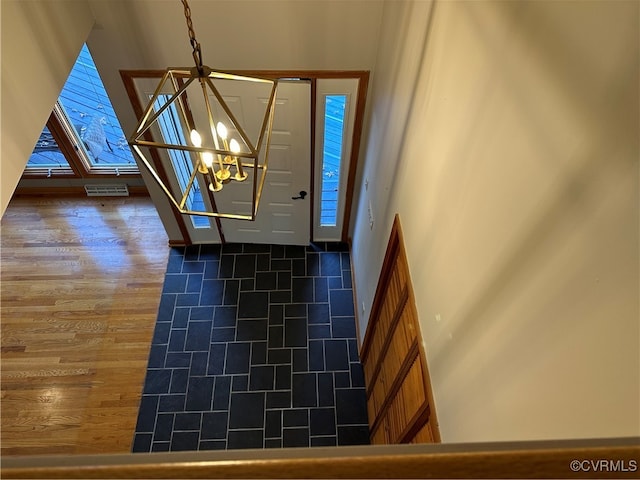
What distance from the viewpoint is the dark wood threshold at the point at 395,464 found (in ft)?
2.07

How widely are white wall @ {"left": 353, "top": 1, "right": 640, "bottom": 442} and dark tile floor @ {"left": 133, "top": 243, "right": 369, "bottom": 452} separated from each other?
187 centimetres

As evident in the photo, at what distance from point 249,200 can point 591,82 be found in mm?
3330

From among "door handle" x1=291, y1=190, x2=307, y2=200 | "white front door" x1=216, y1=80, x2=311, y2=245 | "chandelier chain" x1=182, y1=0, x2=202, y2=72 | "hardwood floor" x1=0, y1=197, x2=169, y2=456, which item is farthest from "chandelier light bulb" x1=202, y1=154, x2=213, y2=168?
"hardwood floor" x1=0, y1=197, x2=169, y2=456

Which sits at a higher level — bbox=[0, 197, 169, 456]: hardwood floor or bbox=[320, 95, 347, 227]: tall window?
bbox=[320, 95, 347, 227]: tall window

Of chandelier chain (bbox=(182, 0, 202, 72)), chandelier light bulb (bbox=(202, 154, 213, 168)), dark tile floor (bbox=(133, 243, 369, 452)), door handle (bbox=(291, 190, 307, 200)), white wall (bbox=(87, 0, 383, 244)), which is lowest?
dark tile floor (bbox=(133, 243, 369, 452))

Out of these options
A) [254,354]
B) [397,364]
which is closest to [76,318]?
[254,354]

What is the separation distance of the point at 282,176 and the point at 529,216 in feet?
9.46

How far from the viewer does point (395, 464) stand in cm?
64

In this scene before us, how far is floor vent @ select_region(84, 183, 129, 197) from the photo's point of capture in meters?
4.70

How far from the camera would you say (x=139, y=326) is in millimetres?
3893

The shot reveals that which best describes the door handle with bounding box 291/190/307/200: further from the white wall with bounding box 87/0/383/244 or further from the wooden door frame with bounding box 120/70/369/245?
the white wall with bounding box 87/0/383/244

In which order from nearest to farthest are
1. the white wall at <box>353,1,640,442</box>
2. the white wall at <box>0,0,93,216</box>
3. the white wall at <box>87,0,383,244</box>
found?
the white wall at <box>353,1,640,442</box> → the white wall at <box>0,0,93,216</box> → the white wall at <box>87,0,383,244</box>

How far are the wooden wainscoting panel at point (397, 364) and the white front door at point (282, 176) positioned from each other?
1316 millimetres

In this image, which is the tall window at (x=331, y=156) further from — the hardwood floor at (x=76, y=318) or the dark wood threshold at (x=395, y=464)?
the dark wood threshold at (x=395, y=464)
